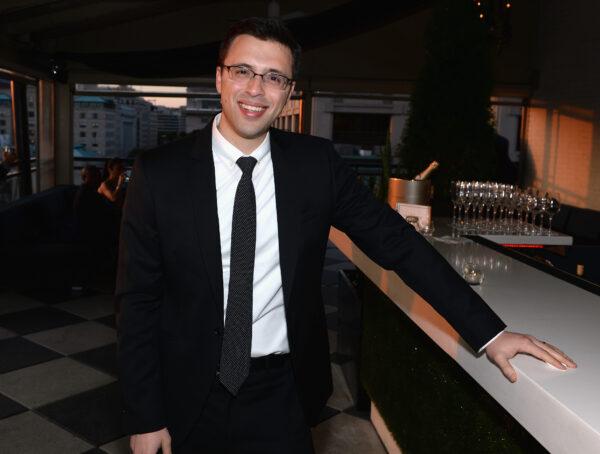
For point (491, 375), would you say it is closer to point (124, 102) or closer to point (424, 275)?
point (424, 275)

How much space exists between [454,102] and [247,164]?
3439 mm

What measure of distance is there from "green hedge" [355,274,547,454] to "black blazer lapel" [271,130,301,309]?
2.22 ft

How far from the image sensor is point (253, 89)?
138 cm

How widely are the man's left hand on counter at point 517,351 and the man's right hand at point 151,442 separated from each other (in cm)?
78

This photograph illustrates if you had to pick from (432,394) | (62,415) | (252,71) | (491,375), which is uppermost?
(252,71)

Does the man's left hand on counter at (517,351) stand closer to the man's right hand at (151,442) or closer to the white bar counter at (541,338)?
the white bar counter at (541,338)

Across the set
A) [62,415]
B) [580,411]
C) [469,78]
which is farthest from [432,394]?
[469,78]

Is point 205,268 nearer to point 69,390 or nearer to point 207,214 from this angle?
point 207,214

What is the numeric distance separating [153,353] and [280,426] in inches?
14.8

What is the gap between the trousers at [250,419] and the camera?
4.80 ft

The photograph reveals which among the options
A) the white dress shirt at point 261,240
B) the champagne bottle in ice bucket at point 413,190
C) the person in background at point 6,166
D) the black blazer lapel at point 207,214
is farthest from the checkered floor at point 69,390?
the person in background at point 6,166

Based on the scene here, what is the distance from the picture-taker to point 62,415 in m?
3.03

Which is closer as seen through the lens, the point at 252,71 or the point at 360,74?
the point at 252,71

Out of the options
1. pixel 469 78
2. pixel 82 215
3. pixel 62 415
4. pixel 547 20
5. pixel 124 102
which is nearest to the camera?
pixel 62 415
